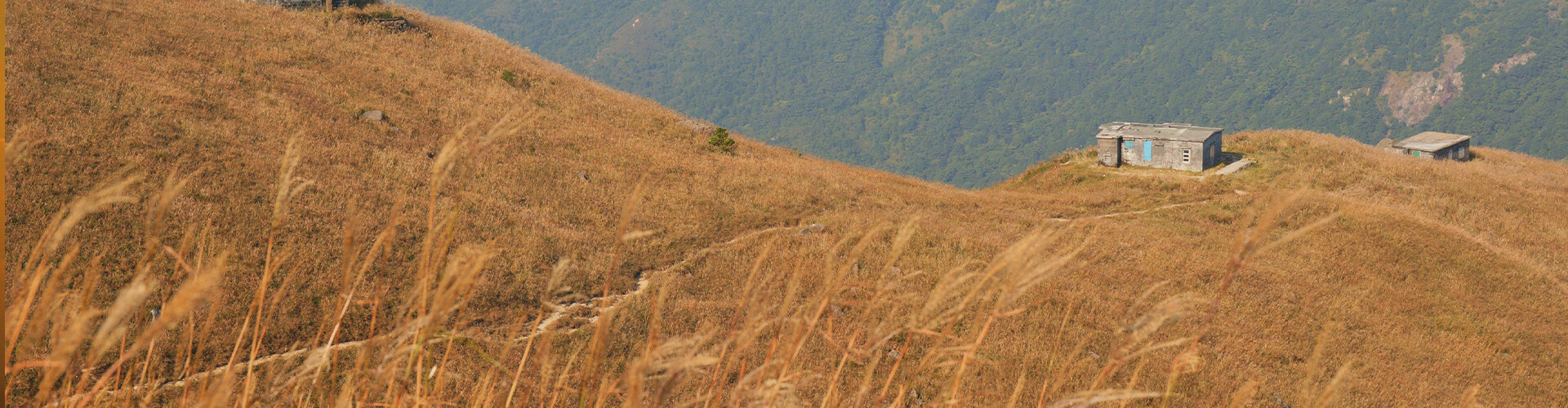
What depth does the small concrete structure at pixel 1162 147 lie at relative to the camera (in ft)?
133

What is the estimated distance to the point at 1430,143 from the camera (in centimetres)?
5053

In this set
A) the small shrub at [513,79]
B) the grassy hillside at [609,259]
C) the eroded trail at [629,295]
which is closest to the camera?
the grassy hillside at [609,259]

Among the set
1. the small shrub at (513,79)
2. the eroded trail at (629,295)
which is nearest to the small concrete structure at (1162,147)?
the eroded trail at (629,295)

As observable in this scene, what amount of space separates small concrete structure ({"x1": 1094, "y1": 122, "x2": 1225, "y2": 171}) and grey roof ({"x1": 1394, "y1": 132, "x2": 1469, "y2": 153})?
1738 centimetres

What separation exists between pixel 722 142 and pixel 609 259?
1559 cm

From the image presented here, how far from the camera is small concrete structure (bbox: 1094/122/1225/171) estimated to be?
4050 cm

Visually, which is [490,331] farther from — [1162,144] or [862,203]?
[1162,144]

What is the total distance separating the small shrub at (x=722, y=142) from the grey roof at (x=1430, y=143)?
4331cm

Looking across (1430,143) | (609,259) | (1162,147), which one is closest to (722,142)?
(609,259)

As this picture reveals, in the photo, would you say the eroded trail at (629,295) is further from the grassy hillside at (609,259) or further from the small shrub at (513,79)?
the small shrub at (513,79)

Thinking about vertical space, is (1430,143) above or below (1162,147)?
below

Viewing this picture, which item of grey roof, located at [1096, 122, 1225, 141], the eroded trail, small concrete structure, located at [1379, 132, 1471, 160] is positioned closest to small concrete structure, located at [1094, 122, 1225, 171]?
grey roof, located at [1096, 122, 1225, 141]

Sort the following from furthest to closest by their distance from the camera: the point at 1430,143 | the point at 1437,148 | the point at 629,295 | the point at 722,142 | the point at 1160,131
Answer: the point at 1430,143 < the point at 1437,148 < the point at 1160,131 < the point at 722,142 < the point at 629,295

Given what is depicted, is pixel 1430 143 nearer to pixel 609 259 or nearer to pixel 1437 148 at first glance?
pixel 1437 148
